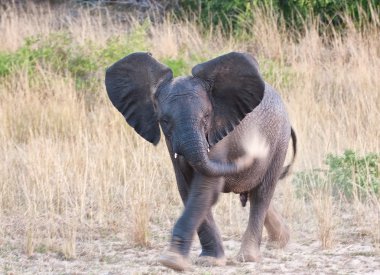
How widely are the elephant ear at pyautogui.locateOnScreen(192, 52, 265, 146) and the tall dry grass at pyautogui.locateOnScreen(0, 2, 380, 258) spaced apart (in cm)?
133

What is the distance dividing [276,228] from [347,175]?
163 cm

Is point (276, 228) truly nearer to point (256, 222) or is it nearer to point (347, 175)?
point (256, 222)

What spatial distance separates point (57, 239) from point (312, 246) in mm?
1833

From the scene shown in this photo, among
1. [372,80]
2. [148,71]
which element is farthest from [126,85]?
[372,80]

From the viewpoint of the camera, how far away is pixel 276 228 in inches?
295

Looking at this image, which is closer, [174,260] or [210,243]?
[174,260]

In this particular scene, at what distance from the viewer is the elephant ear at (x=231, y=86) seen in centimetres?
640

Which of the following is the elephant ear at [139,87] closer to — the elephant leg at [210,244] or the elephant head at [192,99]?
the elephant head at [192,99]

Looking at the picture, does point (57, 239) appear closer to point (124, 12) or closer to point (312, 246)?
point (312, 246)

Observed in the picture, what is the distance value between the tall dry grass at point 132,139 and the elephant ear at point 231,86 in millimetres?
1325

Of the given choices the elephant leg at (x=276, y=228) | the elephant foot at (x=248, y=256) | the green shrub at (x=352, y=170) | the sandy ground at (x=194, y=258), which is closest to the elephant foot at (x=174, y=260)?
the sandy ground at (x=194, y=258)

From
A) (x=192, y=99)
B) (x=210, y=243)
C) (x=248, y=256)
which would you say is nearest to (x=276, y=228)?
(x=248, y=256)

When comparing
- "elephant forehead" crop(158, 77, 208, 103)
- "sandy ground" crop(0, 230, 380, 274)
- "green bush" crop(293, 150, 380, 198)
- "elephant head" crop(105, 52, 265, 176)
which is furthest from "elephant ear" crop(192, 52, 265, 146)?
"green bush" crop(293, 150, 380, 198)

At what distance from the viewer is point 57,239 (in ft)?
25.6
